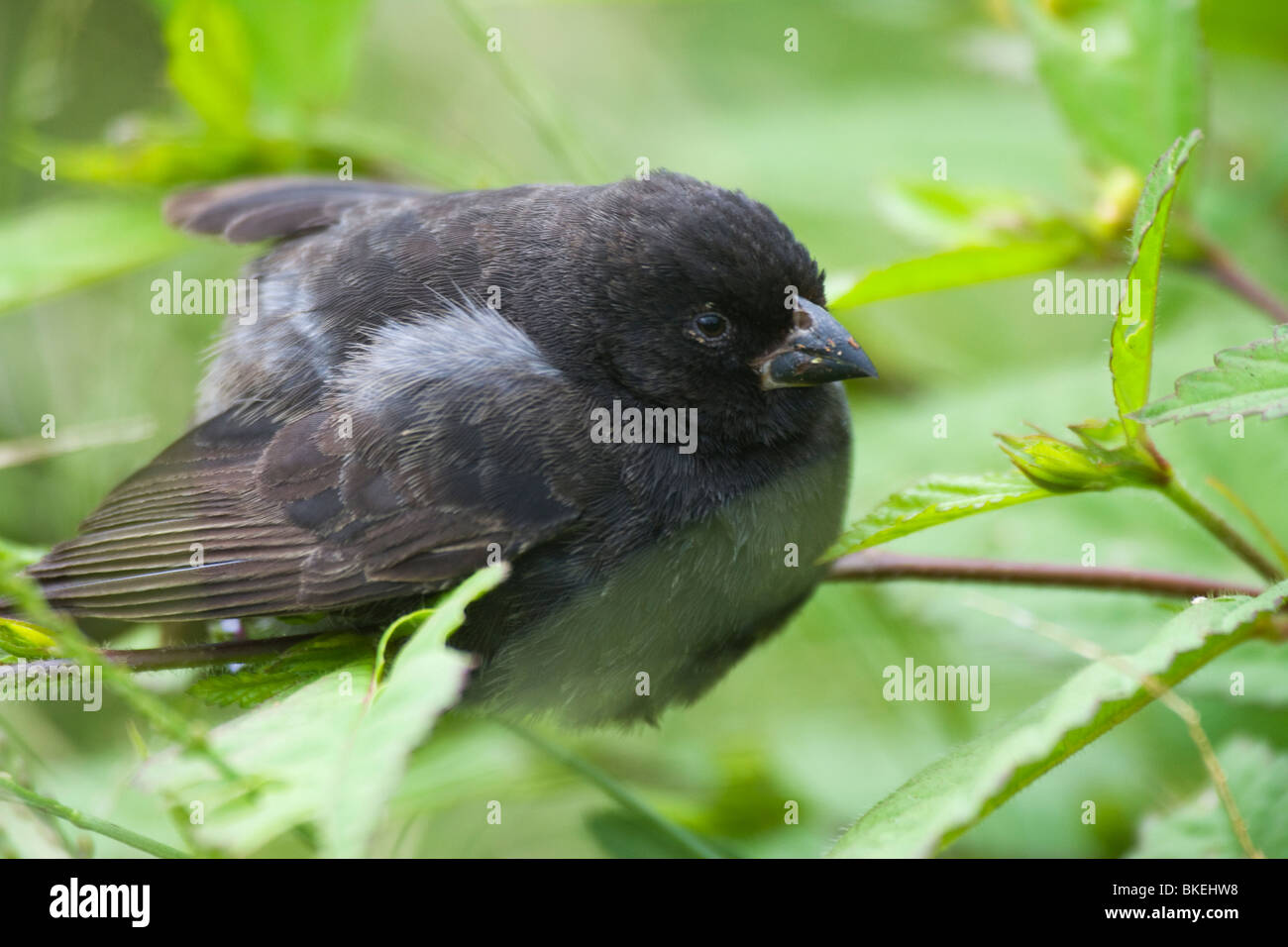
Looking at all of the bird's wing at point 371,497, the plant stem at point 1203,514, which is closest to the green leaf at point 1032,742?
the plant stem at point 1203,514

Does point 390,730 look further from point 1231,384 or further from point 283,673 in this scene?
point 1231,384

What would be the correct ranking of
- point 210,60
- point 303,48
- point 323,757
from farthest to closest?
point 303,48
point 210,60
point 323,757

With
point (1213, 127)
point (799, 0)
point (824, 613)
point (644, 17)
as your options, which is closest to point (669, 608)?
point (824, 613)

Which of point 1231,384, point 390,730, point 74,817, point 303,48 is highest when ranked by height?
point 303,48

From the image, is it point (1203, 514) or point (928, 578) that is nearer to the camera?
point (1203, 514)

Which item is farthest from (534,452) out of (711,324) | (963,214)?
(963,214)

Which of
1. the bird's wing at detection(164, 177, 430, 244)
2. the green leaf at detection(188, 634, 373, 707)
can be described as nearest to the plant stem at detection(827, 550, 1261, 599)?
the green leaf at detection(188, 634, 373, 707)
